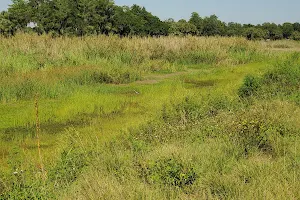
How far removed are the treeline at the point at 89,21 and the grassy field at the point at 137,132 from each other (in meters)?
25.2

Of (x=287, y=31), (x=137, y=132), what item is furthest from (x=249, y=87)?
(x=287, y=31)

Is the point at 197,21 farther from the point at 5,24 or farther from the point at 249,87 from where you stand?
the point at 249,87

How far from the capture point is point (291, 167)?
4.41 m

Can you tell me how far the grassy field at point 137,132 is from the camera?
4.14m

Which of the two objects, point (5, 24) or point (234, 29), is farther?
point (234, 29)

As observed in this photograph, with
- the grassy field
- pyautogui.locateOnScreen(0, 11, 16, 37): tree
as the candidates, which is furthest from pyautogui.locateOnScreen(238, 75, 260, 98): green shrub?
pyautogui.locateOnScreen(0, 11, 16, 37): tree

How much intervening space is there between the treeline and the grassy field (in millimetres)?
25182

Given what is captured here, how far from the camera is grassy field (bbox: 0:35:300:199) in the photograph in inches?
163

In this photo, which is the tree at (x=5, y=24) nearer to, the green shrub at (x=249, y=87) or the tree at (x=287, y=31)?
the green shrub at (x=249, y=87)

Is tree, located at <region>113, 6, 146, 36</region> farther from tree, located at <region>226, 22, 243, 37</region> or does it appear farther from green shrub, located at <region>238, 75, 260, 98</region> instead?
green shrub, located at <region>238, 75, 260, 98</region>

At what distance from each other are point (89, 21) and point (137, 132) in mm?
52924

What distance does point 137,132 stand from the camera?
6969 millimetres

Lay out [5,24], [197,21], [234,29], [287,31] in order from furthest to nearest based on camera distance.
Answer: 1. [287,31]
2. [197,21]
3. [234,29]
4. [5,24]

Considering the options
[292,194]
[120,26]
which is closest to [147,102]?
[292,194]
